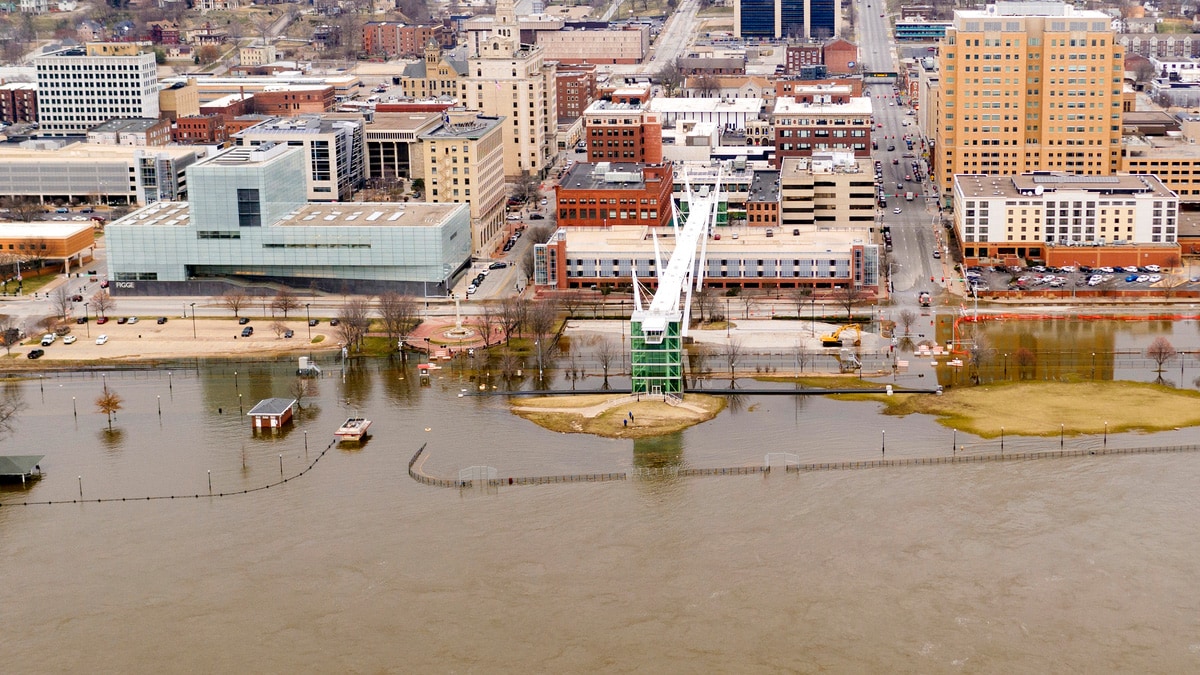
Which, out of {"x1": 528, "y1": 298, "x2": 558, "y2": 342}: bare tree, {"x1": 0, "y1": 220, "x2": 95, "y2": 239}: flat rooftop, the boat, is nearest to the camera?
the boat

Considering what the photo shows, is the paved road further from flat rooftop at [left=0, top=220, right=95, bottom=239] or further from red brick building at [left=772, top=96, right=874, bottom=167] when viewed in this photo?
flat rooftop at [left=0, top=220, right=95, bottom=239]

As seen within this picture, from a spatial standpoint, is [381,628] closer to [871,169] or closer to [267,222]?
A: [267,222]

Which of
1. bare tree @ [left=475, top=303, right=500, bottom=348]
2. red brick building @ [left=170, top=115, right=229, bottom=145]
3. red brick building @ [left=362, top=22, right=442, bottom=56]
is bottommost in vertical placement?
bare tree @ [left=475, top=303, right=500, bottom=348]

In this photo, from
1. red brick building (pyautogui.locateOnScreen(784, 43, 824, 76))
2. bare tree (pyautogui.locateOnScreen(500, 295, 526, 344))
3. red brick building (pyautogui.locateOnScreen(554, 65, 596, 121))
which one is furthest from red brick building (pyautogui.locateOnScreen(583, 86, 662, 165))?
red brick building (pyautogui.locateOnScreen(784, 43, 824, 76))

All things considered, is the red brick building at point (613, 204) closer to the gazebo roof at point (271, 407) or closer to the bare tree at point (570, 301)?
the bare tree at point (570, 301)

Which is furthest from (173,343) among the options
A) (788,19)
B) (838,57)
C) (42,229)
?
(788,19)

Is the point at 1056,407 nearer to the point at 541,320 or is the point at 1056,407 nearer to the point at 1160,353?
the point at 1160,353
